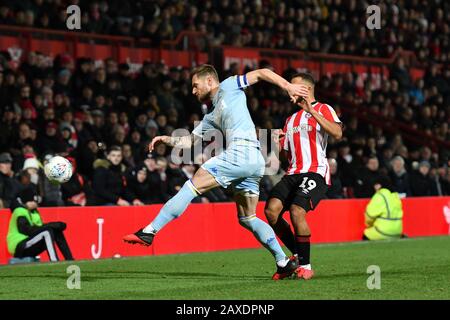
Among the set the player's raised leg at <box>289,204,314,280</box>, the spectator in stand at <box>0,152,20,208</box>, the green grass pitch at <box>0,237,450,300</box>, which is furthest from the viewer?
the spectator in stand at <box>0,152,20,208</box>

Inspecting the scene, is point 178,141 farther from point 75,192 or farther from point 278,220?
point 75,192

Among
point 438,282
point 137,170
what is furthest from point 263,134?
point 438,282

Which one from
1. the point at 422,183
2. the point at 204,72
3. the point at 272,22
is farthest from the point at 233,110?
the point at 272,22

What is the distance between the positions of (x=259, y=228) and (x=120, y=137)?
29.0ft

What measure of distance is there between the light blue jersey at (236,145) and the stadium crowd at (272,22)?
36.7 ft

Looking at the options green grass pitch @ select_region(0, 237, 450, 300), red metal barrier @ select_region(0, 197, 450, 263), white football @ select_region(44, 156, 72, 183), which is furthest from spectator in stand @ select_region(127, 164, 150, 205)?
white football @ select_region(44, 156, 72, 183)

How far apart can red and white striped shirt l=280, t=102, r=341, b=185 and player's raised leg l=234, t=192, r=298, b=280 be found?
0.88m

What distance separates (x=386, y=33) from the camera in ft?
104

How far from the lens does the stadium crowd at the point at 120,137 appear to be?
712 inches

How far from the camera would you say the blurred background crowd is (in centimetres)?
1845

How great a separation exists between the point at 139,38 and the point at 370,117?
7.90 m

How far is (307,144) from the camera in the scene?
11.5 metres

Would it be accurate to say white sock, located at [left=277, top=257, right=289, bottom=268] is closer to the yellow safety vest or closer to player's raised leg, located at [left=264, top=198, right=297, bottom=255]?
player's raised leg, located at [left=264, top=198, right=297, bottom=255]

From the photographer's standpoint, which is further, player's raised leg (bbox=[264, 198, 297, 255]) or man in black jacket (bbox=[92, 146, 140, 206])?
man in black jacket (bbox=[92, 146, 140, 206])
